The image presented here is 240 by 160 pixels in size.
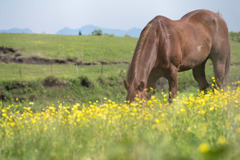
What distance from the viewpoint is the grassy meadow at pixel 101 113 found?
7.98 feet

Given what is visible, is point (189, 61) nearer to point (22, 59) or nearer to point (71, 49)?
point (22, 59)

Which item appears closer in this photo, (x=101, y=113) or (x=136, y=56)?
(x=101, y=113)

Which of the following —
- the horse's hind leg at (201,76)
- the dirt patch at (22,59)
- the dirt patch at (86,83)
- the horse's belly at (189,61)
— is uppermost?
the horse's belly at (189,61)

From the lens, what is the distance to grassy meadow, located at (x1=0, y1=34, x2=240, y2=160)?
2.43 m

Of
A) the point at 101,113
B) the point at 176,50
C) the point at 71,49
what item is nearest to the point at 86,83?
the point at 71,49

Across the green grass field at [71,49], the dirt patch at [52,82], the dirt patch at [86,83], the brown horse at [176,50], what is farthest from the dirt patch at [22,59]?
the brown horse at [176,50]

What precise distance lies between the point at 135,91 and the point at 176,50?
222 centimetres

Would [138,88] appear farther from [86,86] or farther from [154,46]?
[86,86]

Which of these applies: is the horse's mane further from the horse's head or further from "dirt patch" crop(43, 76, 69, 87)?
"dirt patch" crop(43, 76, 69, 87)

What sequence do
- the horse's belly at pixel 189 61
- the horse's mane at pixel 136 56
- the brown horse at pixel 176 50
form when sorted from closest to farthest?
the horse's mane at pixel 136 56
the brown horse at pixel 176 50
the horse's belly at pixel 189 61

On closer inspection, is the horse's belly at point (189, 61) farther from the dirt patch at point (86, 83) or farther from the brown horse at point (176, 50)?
the dirt patch at point (86, 83)

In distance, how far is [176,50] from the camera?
6887 millimetres

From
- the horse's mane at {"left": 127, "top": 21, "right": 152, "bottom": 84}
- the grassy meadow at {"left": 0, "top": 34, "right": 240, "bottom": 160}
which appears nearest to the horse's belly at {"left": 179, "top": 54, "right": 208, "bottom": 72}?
the grassy meadow at {"left": 0, "top": 34, "right": 240, "bottom": 160}

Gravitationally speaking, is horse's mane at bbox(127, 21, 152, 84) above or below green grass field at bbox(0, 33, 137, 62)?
above
